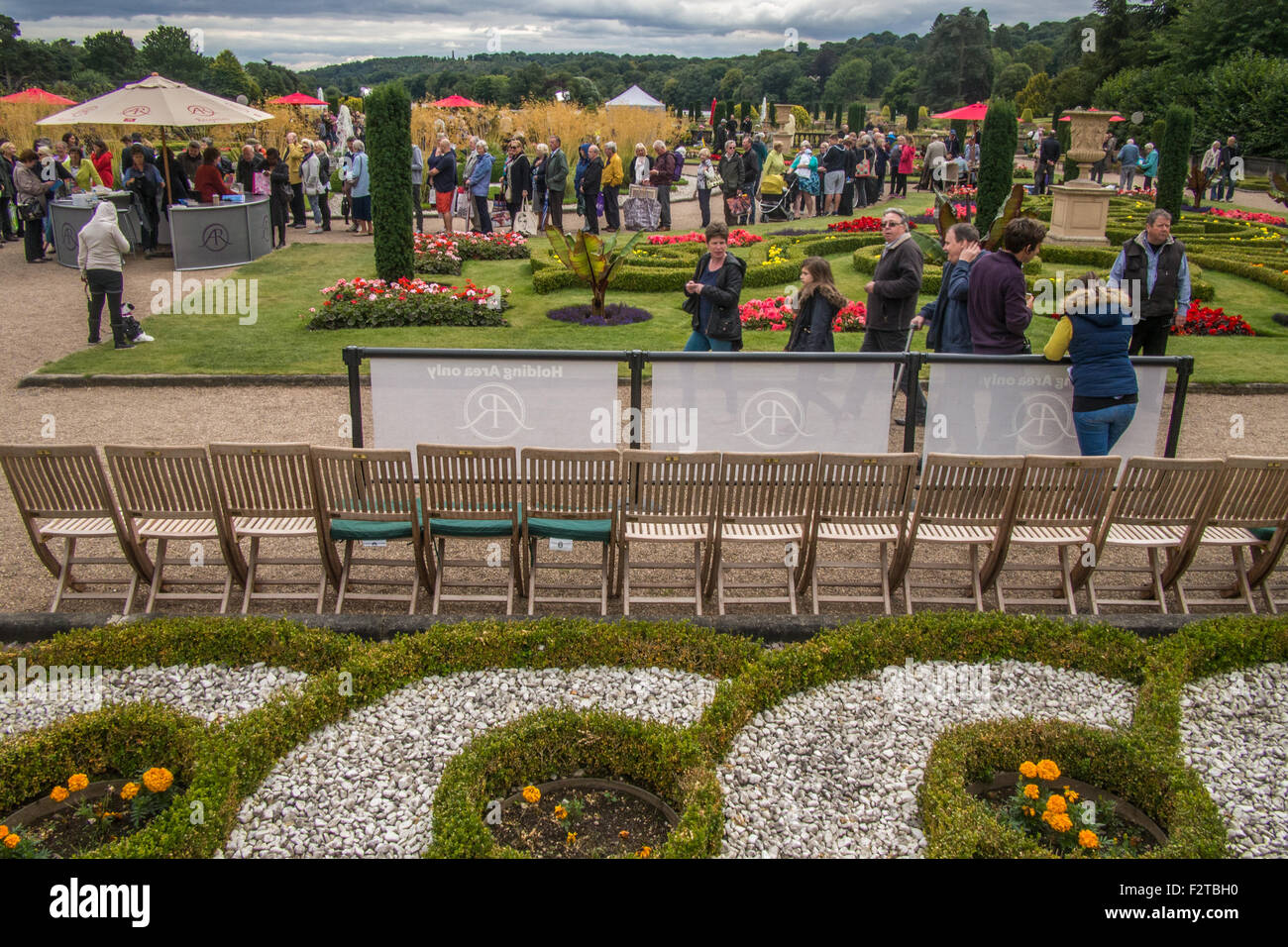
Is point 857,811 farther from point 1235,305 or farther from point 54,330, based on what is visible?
point 1235,305

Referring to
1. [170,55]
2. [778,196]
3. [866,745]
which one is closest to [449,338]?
[866,745]

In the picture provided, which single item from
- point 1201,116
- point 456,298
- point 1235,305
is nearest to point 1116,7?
point 1201,116

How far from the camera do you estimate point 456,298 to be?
1434cm

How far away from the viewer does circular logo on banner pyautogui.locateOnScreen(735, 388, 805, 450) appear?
7.57m

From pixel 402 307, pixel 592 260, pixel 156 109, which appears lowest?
pixel 402 307

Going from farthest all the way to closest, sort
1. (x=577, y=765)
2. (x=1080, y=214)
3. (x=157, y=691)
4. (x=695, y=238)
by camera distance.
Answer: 1. (x=1080, y=214)
2. (x=695, y=238)
3. (x=157, y=691)
4. (x=577, y=765)

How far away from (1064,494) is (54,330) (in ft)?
41.2

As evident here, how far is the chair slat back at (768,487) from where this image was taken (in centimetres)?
656

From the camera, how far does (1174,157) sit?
22984 mm

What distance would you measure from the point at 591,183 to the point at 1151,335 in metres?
13.1

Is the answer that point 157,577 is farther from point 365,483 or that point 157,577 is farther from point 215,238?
point 215,238

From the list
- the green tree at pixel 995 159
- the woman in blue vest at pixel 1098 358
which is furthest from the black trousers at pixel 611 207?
the woman in blue vest at pixel 1098 358

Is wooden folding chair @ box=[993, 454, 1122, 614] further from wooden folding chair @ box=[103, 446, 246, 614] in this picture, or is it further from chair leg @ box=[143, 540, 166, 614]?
chair leg @ box=[143, 540, 166, 614]

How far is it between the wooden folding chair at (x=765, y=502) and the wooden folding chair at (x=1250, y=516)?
8.31 feet
